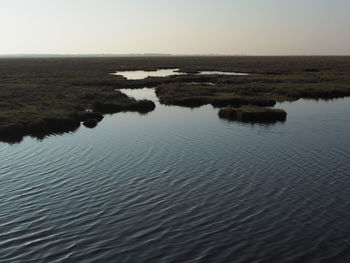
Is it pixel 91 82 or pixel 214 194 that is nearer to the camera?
pixel 214 194

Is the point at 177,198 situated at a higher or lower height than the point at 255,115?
lower

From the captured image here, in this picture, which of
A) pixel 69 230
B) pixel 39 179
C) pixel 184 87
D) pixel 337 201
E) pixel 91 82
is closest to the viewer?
pixel 69 230

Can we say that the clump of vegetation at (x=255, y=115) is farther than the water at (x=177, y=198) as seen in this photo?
Yes

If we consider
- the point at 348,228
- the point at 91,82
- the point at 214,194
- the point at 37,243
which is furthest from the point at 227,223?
the point at 91,82

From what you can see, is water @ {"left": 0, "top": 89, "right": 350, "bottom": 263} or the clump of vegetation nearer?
water @ {"left": 0, "top": 89, "right": 350, "bottom": 263}

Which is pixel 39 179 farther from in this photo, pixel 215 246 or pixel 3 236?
pixel 215 246

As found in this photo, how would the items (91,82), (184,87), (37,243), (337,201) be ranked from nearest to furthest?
(37,243) < (337,201) < (184,87) < (91,82)

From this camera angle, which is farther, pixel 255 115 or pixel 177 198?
pixel 255 115
